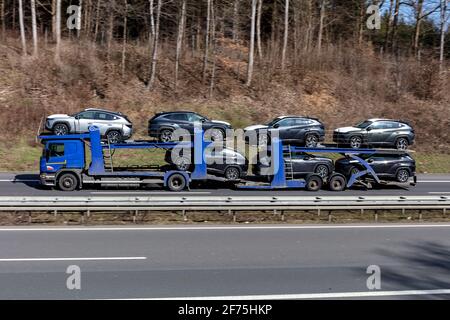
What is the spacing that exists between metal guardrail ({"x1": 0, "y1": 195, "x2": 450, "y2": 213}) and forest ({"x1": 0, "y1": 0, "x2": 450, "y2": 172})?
13713 mm

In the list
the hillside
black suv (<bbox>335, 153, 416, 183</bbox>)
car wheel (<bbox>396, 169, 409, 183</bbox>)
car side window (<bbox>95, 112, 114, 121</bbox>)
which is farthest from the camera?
the hillside

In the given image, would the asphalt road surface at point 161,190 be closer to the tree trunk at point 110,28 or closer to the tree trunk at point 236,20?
the tree trunk at point 110,28

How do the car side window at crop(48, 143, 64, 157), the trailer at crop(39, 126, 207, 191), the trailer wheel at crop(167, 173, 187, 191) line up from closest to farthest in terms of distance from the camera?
1. the trailer at crop(39, 126, 207, 191)
2. the car side window at crop(48, 143, 64, 157)
3. the trailer wheel at crop(167, 173, 187, 191)

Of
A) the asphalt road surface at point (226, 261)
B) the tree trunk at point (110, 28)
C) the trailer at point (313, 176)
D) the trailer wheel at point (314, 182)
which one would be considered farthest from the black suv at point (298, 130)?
the tree trunk at point (110, 28)

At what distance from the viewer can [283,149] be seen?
64.3 feet

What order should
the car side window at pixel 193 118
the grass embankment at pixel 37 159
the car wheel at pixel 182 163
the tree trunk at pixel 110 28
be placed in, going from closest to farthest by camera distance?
the car wheel at pixel 182 163, the grass embankment at pixel 37 159, the car side window at pixel 193 118, the tree trunk at pixel 110 28

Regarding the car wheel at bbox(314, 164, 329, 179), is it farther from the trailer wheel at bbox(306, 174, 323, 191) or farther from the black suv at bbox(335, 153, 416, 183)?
the black suv at bbox(335, 153, 416, 183)

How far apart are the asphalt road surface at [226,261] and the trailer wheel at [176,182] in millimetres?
6477

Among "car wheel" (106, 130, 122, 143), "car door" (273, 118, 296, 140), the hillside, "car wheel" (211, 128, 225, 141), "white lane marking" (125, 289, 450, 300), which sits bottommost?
"white lane marking" (125, 289, 450, 300)

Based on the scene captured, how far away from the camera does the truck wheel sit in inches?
733

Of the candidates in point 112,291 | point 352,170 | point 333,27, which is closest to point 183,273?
point 112,291

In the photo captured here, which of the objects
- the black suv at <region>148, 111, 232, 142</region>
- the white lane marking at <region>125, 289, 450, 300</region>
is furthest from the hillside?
the white lane marking at <region>125, 289, 450, 300</region>

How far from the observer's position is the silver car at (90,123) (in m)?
24.8

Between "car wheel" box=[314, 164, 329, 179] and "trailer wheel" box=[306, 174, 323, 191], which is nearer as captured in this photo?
"trailer wheel" box=[306, 174, 323, 191]
